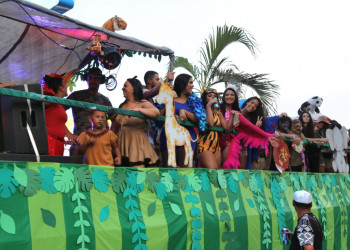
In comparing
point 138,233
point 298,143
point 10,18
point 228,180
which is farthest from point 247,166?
point 10,18

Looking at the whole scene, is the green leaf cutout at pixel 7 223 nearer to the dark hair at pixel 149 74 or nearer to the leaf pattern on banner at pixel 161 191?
the leaf pattern on banner at pixel 161 191

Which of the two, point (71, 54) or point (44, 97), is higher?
point (71, 54)

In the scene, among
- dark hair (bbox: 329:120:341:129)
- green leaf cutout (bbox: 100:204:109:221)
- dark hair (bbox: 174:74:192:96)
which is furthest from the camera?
dark hair (bbox: 329:120:341:129)

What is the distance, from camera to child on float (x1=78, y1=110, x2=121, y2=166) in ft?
18.3

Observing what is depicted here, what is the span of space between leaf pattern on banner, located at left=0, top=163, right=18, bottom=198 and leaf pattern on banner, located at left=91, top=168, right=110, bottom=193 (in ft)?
3.13

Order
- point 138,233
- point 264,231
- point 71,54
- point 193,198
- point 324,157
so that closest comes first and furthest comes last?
point 138,233 → point 193,198 → point 264,231 → point 71,54 → point 324,157

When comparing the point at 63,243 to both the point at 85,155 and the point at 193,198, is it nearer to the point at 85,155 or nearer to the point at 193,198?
the point at 85,155

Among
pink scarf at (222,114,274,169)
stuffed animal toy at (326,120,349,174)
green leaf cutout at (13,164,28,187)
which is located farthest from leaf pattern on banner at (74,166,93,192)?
stuffed animal toy at (326,120,349,174)

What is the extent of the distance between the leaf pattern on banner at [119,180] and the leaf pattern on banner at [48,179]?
819 millimetres

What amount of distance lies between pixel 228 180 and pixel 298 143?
8.26 feet

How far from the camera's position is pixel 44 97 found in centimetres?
488

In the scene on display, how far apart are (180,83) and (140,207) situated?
6.31 ft

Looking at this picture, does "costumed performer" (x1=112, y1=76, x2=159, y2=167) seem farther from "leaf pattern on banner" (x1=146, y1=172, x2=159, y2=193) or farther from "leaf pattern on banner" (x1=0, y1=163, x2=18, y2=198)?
"leaf pattern on banner" (x1=0, y1=163, x2=18, y2=198)

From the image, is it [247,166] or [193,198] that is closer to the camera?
[193,198]
